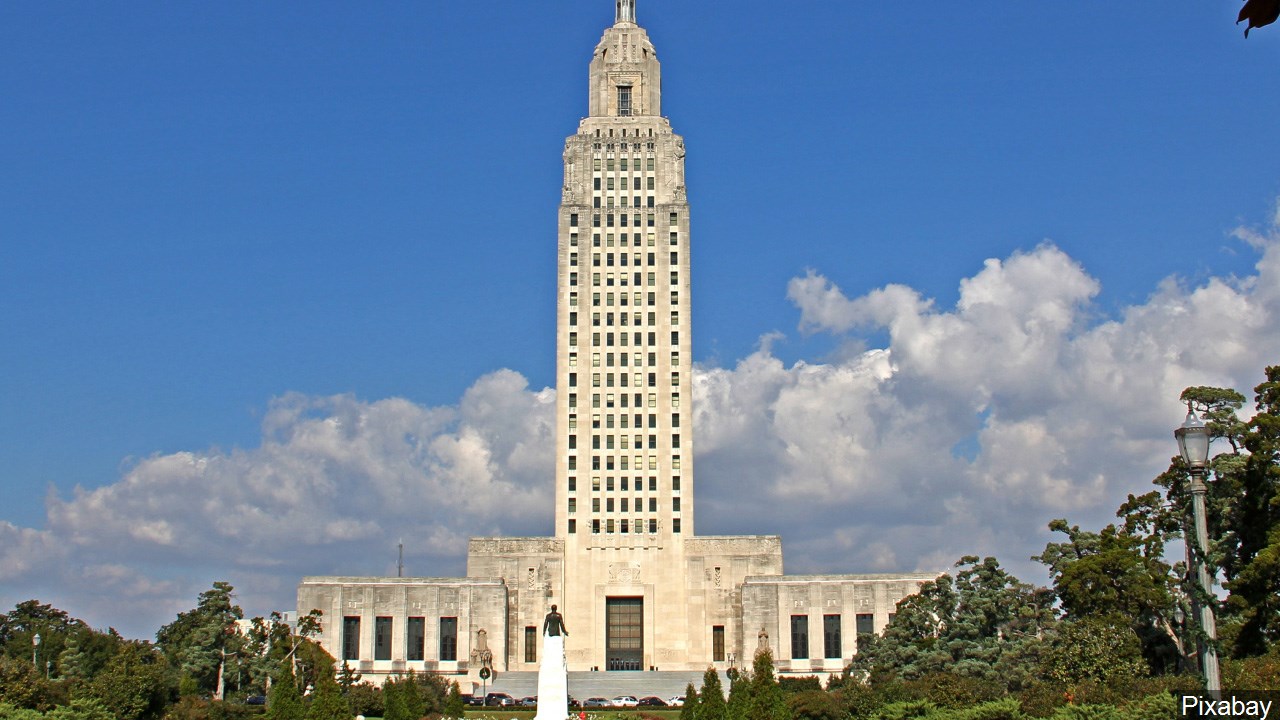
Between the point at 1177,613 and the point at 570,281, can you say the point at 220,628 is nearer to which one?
the point at 570,281

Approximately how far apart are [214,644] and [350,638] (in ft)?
69.5

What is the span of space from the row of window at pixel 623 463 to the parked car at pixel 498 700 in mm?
24749

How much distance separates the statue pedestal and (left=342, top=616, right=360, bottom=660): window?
5188cm

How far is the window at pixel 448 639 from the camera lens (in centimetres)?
10200

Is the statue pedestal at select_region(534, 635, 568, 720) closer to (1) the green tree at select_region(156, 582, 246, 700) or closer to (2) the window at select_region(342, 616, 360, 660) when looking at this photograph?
(1) the green tree at select_region(156, 582, 246, 700)

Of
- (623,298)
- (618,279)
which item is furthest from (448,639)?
(618,279)

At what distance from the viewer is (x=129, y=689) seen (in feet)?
191

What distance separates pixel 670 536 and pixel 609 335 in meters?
A: 17.2

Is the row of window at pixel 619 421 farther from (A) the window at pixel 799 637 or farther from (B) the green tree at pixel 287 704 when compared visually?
(B) the green tree at pixel 287 704

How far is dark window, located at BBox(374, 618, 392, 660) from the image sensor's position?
4021 inches

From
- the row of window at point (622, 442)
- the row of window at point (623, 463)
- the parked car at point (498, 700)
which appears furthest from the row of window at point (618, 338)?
the parked car at point (498, 700)

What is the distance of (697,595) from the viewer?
344 ft

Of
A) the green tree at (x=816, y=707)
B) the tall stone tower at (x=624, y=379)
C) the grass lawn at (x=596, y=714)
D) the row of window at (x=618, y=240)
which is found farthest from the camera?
the row of window at (x=618, y=240)

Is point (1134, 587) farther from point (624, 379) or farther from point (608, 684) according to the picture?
point (624, 379)
